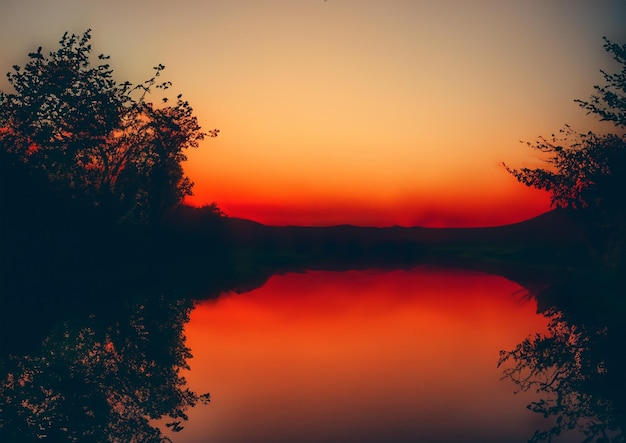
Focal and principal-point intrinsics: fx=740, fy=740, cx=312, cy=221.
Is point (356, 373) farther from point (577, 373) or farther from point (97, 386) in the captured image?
point (97, 386)

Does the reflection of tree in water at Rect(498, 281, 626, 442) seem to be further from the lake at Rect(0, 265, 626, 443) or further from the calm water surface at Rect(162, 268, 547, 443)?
the calm water surface at Rect(162, 268, 547, 443)

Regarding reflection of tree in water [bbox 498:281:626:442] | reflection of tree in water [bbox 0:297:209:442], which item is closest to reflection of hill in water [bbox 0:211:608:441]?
reflection of tree in water [bbox 0:297:209:442]

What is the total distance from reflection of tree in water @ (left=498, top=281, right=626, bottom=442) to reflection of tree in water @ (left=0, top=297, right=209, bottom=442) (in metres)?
5.99

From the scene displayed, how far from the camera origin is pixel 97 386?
44.9ft

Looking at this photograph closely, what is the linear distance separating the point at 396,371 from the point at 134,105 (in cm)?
4259

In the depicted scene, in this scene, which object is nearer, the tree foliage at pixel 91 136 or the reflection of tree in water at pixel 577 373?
the reflection of tree in water at pixel 577 373

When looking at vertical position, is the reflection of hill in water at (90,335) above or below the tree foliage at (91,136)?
below

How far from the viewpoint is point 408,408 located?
12.3 m

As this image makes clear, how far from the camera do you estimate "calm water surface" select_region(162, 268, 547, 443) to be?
10.9m

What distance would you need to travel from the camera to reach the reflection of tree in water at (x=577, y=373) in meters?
11.0

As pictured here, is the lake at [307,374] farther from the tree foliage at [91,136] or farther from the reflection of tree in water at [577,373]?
the tree foliage at [91,136]

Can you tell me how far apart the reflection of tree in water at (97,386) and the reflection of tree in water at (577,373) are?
19.6 ft

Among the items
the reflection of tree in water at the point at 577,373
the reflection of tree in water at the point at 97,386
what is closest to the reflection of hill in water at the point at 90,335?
the reflection of tree in water at the point at 97,386

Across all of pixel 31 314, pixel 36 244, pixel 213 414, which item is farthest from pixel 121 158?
pixel 213 414
